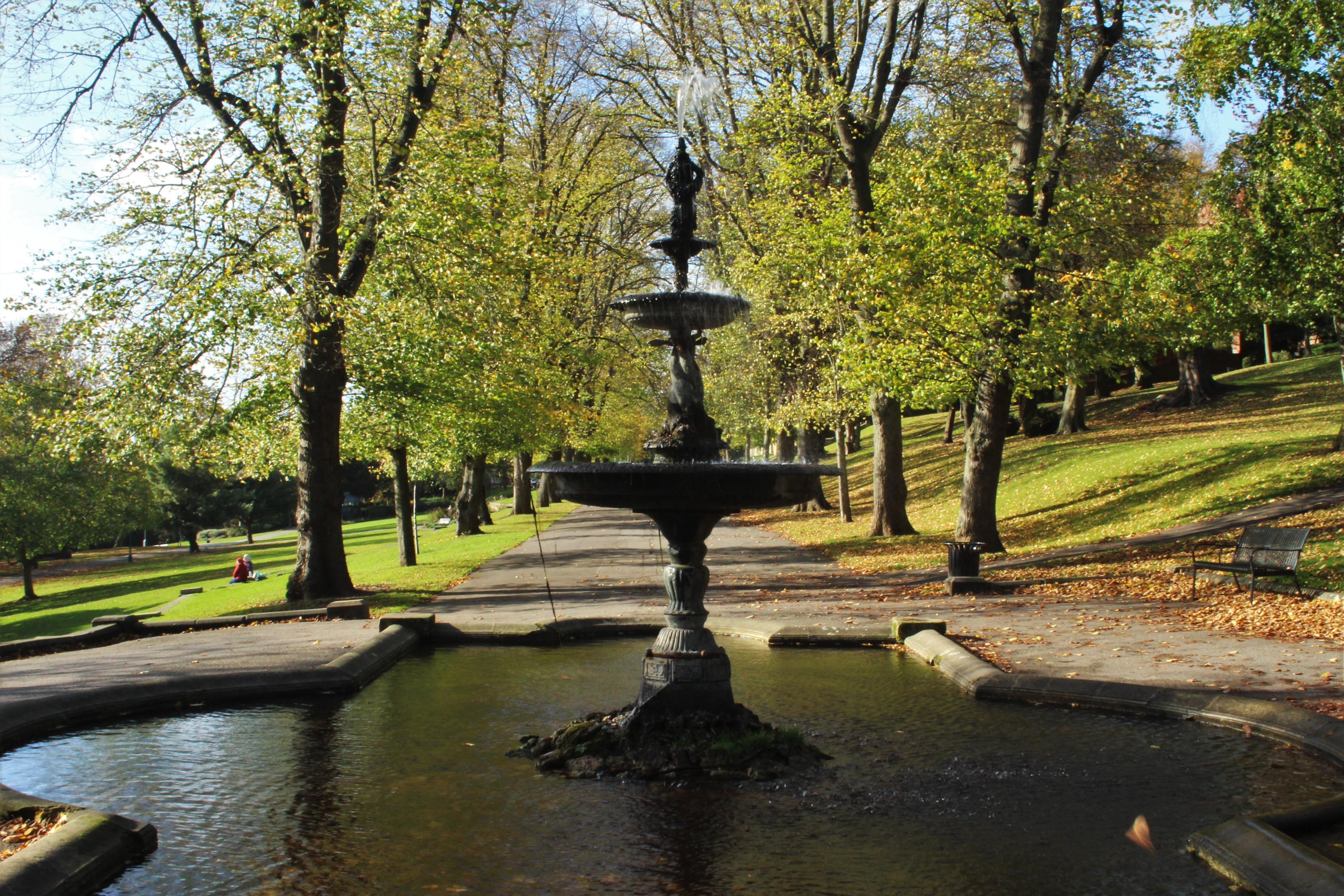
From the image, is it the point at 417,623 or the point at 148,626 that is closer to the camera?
the point at 417,623

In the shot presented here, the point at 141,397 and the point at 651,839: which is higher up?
the point at 141,397

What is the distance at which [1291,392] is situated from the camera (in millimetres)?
29984

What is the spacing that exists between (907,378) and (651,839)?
13085 mm

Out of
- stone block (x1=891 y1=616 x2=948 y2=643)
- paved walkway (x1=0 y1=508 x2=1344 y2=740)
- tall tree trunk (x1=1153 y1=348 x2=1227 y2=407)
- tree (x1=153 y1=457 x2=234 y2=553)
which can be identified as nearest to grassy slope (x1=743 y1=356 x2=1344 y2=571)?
tall tree trunk (x1=1153 y1=348 x2=1227 y2=407)

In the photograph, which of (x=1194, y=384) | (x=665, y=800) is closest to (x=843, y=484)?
(x=1194, y=384)

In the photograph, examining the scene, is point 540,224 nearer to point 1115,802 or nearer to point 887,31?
point 887,31

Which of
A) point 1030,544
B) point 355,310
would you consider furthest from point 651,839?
point 1030,544

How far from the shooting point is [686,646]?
7199 mm

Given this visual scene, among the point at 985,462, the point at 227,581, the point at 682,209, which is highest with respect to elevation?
the point at 682,209

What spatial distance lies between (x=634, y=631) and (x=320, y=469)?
268 inches

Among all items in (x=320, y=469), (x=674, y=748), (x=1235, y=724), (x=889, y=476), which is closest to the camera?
(x=674, y=748)

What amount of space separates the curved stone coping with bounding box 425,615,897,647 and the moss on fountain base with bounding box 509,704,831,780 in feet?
11.8

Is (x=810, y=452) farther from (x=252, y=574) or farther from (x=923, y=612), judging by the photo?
(x=923, y=612)

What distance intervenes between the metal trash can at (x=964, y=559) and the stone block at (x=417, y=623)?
24.6 feet
